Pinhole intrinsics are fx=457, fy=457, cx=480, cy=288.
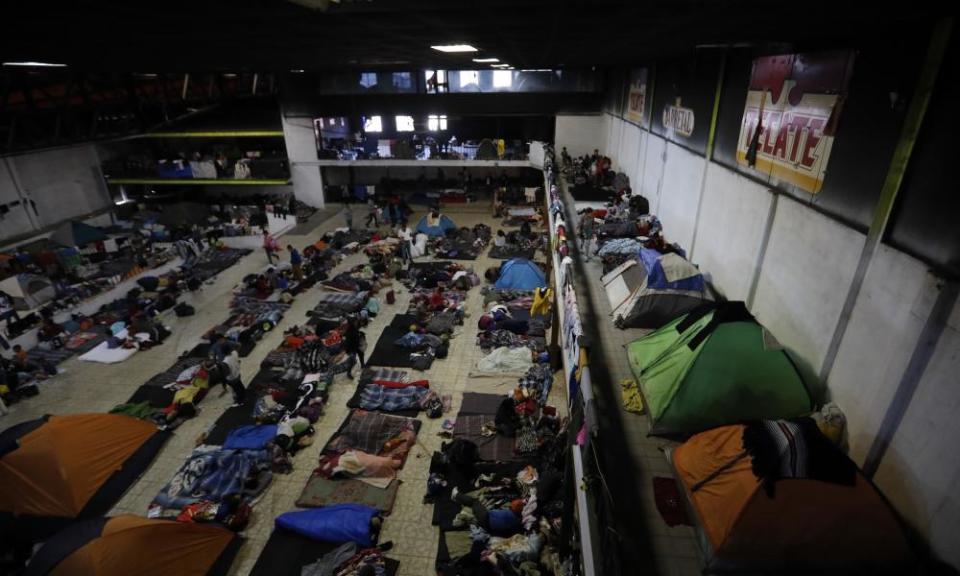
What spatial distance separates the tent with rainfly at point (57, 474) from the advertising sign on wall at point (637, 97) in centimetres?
1490

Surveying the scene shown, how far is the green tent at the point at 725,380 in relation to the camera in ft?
16.6

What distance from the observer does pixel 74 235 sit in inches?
707

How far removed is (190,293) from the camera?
15.2m

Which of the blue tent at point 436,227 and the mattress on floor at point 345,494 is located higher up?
the blue tent at point 436,227

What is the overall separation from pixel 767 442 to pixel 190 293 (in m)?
16.5

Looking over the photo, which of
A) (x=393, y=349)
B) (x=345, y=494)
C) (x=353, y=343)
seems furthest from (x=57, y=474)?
(x=393, y=349)

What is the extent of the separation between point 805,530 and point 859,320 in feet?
6.72

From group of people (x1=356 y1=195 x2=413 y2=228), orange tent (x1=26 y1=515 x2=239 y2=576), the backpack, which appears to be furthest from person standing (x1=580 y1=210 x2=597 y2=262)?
group of people (x1=356 y1=195 x2=413 y2=228)

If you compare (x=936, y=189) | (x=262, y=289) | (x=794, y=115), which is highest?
(x=794, y=115)

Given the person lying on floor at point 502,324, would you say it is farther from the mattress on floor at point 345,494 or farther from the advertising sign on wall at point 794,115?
the advertising sign on wall at point 794,115

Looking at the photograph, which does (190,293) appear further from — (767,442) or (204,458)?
(767,442)

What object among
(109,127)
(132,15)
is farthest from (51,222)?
(132,15)

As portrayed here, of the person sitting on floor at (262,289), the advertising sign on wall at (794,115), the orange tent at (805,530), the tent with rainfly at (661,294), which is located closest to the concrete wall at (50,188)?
the person sitting on floor at (262,289)

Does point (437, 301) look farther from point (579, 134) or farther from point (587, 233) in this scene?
point (579, 134)
